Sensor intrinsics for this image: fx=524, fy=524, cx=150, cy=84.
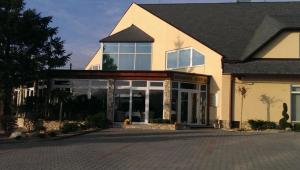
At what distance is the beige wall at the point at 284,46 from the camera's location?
32.0m

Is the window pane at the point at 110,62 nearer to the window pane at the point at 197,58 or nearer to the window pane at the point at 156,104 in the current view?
the window pane at the point at 197,58

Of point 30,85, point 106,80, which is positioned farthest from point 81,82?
point 30,85

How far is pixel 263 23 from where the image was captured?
36094mm

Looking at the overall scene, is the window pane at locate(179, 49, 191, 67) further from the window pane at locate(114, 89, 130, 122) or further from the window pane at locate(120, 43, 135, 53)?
the window pane at locate(114, 89, 130, 122)

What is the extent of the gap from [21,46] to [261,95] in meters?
14.8

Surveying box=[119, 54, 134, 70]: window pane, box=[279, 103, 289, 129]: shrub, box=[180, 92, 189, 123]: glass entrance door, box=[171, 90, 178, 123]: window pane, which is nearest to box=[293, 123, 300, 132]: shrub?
box=[279, 103, 289, 129]: shrub

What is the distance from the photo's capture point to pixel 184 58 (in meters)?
36.2

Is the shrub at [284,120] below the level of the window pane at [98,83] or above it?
below

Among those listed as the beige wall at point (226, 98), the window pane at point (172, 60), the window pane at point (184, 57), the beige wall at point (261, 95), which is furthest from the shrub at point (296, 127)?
the window pane at point (172, 60)

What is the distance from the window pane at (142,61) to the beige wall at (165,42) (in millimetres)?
370

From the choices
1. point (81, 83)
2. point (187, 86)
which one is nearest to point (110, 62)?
point (81, 83)

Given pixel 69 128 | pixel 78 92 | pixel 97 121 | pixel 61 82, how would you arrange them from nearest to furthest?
pixel 69 128 → pixel 97 121 → pixel 78 92 → pixel 61 82

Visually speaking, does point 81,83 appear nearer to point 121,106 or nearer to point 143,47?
point 121,106

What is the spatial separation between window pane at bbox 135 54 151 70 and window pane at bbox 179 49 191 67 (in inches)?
110
